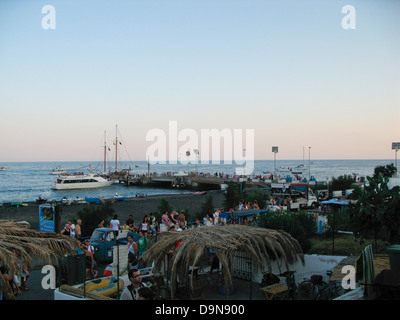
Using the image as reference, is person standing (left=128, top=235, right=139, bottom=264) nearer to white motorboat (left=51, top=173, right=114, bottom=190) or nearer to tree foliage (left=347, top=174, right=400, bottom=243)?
tree foliage (left=347, top=174, right=400, bottom=243)

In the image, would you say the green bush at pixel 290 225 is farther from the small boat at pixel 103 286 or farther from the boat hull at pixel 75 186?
the boat hull at pixel 75 186

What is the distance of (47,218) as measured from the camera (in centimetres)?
1482

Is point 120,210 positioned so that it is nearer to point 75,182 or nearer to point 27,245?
point 27,245

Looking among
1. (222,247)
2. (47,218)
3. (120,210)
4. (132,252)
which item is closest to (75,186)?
(120,210)

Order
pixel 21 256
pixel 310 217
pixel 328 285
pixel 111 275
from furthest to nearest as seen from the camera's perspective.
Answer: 1. pixel 310 217
2. pixel 111 275
3. pixel 328 285
4. pixel 21 256

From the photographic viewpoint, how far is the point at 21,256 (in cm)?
781

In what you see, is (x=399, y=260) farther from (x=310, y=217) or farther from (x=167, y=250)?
(x=310, y=217)

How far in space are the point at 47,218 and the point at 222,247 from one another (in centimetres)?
992

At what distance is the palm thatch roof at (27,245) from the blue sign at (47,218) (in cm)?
488

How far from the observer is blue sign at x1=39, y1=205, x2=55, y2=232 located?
14.7 m

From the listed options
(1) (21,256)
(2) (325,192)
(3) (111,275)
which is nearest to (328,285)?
(3) (111,275)

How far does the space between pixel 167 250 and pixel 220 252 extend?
1438 millimetres

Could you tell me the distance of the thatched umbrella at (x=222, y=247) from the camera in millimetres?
7617

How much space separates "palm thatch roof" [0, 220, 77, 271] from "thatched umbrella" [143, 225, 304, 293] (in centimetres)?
217
